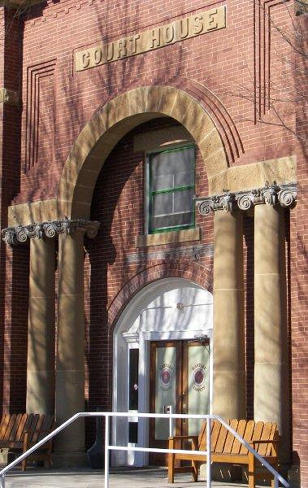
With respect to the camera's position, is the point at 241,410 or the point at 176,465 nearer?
the point at 241,410

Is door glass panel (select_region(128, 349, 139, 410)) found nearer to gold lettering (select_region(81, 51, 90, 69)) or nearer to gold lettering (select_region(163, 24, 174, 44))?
gold lettering (select_region(81, 51, 90, 69))

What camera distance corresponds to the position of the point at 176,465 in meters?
18.4

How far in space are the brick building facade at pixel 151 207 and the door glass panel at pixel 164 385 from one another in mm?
39

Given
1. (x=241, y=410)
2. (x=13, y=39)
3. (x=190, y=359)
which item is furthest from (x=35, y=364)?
(x=13, y=39)

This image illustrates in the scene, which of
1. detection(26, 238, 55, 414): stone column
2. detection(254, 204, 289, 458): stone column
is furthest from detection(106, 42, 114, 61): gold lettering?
detection(254, 204, 289, 458): stone column

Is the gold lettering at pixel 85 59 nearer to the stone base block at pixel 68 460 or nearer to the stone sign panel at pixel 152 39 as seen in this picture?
the stone sign panel at pixel 152 39

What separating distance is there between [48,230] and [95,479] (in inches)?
200

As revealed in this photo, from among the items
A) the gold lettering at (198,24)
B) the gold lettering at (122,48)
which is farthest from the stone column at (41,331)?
the gold lettering at (198,24)

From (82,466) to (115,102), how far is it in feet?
21.3

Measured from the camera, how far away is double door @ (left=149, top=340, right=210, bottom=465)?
1892cm

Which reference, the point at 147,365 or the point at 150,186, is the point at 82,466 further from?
the point at 150,186

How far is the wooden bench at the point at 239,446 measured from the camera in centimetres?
1572

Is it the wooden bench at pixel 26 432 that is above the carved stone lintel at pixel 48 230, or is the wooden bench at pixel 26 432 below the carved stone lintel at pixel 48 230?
below

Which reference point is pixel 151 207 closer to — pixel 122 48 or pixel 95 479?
pixel 122 48
